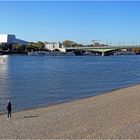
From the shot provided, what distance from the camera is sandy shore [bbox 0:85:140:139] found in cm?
1459

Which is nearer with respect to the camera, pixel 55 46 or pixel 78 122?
pixel 78 122

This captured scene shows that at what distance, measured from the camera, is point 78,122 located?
17062 millimetres

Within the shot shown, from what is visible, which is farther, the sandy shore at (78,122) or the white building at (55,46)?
the white building at (55,46)

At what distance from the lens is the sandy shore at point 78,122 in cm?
1459

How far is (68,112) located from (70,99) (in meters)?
6.11

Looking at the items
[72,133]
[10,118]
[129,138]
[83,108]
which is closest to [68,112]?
[83,108]

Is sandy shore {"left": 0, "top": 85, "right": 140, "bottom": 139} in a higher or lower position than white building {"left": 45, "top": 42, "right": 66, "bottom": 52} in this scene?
lower

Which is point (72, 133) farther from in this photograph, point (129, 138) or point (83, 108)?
point (83, 108)

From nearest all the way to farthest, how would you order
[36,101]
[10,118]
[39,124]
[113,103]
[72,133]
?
1. [72,133]
2. [39,124]
3. [10,118]
4. [113,103]
5. [36,101]

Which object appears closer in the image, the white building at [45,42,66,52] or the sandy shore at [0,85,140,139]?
the sandy shore at [0,85,140,139]

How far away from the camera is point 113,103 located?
76.4 feet

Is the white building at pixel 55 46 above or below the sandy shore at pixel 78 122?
above

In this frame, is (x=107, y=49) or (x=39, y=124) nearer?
(x=39, y=124)

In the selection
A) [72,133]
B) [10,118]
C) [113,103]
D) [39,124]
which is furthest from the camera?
[113,103]
